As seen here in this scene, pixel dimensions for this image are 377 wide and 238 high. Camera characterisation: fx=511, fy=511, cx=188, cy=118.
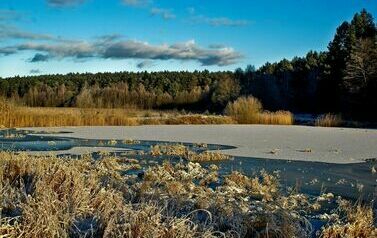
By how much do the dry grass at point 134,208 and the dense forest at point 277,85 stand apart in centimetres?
2019

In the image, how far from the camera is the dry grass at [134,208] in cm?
419

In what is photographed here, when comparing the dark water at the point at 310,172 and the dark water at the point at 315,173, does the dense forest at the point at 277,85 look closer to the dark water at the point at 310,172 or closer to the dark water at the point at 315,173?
the dark water at the point at 310,172

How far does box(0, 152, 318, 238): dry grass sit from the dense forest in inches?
795

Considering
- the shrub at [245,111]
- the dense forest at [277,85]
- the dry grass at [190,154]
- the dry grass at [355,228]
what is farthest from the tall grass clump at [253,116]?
the dry grass at [355,228]

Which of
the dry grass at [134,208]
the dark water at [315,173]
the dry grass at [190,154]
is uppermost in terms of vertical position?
the dry grass at [134,208]

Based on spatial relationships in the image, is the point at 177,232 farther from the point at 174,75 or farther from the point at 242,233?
the point at 174,75

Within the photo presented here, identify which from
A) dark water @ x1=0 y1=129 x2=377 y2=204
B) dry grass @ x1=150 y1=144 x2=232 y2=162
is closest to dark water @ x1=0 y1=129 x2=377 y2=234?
dark water @ x1=0 y1=129 x2=377 y2=204

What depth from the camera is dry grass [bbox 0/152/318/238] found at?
4188mm

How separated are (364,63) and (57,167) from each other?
3082 centimetres

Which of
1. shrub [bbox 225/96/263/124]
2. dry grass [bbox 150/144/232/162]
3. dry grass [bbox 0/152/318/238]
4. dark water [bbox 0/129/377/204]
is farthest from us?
shrub [bbox 225/96/263/124]

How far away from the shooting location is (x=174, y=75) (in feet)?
289

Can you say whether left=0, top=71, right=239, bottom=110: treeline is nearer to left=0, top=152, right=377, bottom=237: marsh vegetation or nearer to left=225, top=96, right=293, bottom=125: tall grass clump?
left=225, top=96, right=293, bottom=125: tall grass clump

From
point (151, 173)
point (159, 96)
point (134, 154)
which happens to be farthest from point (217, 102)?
point (151, 173)

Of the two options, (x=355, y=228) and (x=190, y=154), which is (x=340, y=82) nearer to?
(x=190, y=154)
